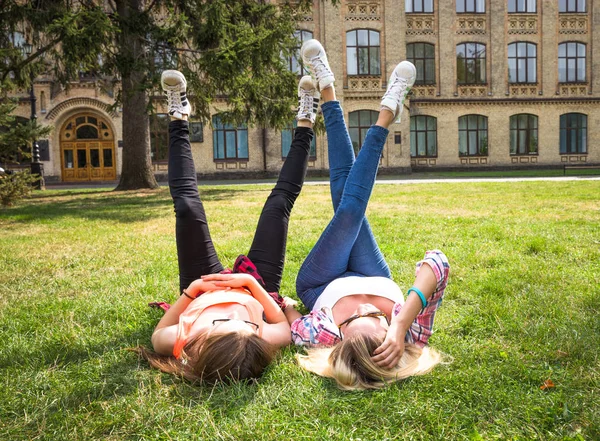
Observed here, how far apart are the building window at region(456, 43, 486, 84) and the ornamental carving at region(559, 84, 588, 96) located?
530 cm

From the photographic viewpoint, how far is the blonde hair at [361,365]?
2.52 meters

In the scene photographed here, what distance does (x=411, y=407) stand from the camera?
2295 millimetres

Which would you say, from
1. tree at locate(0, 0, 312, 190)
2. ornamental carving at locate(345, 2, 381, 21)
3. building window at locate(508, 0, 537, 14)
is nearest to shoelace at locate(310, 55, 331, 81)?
tree at locate(0, 0, 312, 190)

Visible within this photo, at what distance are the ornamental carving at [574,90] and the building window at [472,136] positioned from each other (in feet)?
17.7

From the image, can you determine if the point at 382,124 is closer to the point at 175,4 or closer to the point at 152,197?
the point at 152,197

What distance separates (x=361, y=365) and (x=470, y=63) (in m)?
33.3

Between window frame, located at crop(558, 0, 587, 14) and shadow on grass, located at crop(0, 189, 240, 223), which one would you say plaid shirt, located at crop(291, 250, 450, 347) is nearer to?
shadow on grass, located at crop(0, 189, 240, 223)

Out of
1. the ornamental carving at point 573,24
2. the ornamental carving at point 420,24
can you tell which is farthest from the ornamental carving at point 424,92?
the ornamental carving at point 573,24

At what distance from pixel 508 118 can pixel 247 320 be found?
33.5m

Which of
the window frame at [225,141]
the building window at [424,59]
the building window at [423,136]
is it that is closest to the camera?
the window frame at [225,141]

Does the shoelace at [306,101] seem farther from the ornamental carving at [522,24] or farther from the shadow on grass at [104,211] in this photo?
the ornamental carving at [522,24]

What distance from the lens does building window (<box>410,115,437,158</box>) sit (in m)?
32.3

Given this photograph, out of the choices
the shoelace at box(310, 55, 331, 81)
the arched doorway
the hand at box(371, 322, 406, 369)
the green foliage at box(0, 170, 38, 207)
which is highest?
the arched doorway

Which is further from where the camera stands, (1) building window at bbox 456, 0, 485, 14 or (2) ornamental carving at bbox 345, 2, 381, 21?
(1) building window at bbox 456, 0, 485, 14
